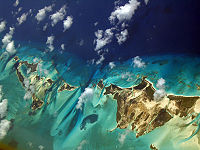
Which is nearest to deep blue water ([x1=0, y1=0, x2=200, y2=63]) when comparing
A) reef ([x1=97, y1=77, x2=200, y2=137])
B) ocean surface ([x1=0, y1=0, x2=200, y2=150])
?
ocean surface ([x1=0, y1=0, x2=200, y2=150])

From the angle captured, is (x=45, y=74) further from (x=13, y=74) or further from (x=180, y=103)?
(x=180, y=103)

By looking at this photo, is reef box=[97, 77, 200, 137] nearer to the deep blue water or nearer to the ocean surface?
the ocean surface

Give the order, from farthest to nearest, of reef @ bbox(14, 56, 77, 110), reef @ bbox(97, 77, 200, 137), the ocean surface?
reef @ bbox(14, 56, 77, 110) < the ocean surface < reef @ bbox(97, 77, 200, 137)

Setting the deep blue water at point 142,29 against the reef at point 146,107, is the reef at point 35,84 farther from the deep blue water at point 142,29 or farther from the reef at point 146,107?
the reef at point 146,107

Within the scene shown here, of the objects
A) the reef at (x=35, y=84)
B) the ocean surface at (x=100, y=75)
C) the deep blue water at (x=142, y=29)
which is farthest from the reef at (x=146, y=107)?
the reef at (x=35, y=84)

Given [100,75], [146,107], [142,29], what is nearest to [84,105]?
[100,75]

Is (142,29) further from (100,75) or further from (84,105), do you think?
(84,105)
